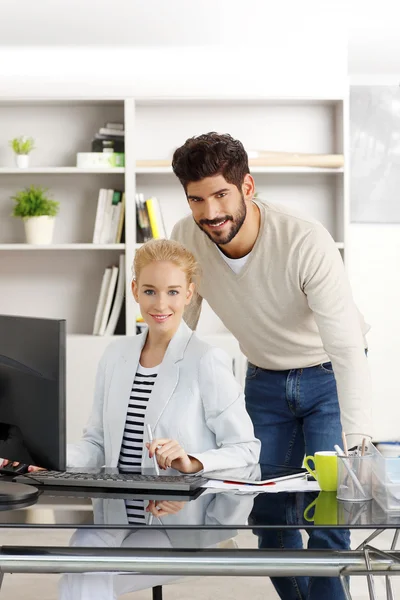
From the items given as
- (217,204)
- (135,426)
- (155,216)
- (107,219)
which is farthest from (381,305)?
(135,426)

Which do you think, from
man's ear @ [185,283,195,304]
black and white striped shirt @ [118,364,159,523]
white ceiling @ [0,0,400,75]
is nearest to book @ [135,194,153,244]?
white ceiling @ [0,0,400,75]

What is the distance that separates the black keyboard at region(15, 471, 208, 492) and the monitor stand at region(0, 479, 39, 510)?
2.6 inches

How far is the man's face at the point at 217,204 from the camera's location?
198 centimetres

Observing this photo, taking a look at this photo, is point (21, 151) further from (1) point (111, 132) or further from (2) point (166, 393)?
(2) point (166, 393)

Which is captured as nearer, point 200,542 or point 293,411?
point 200,542

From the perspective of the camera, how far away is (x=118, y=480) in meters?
1.55

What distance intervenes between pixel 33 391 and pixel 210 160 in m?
0.74

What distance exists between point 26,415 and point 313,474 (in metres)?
0.56

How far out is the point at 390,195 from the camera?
5086mm

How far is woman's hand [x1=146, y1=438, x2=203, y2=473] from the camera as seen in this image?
5.29 ft

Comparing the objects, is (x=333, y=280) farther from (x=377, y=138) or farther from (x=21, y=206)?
(x=377, y=138)

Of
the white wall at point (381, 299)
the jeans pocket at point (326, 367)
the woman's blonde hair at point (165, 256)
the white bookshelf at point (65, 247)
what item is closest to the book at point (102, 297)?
the white bookshelf at point (65, 247)

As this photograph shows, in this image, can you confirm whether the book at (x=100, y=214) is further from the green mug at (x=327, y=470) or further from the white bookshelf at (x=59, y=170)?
the green mug at (x=327, y=470)

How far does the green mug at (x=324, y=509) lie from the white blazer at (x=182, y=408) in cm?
28
